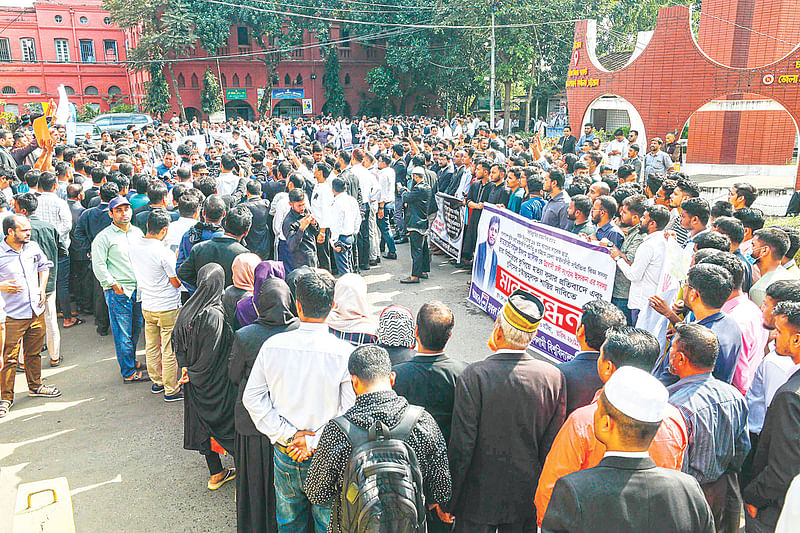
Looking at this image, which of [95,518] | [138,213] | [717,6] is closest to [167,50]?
[717,6]

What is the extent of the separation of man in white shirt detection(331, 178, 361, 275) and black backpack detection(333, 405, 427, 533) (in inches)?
223

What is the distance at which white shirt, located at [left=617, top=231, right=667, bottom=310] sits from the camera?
5090 millimetres

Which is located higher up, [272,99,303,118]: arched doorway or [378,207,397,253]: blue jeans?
[272,99,303,118]: arched doorway

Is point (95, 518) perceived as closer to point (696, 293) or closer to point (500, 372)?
point (500, 372)

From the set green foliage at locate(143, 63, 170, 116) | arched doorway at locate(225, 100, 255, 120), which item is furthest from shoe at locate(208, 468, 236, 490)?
arched doorway at locate(225, 100, 255, 120)

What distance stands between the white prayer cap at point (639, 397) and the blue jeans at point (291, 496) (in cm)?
180

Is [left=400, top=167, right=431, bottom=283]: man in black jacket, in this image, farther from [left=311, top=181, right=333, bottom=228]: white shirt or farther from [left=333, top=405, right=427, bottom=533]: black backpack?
[left=333, top=405, right=427, bottom=533]: black backpack

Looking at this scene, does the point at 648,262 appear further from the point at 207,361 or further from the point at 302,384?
the point at 207,361

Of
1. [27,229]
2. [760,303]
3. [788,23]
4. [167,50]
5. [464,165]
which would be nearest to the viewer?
[760,303]

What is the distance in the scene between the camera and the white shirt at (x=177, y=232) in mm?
6086

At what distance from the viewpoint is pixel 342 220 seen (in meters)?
8.02

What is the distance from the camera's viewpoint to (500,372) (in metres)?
2.98

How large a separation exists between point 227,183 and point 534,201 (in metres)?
4.46

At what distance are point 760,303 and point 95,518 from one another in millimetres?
5184
